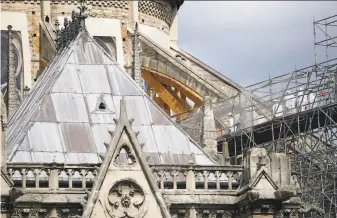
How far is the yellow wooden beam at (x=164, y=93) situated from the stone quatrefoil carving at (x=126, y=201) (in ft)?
99.1

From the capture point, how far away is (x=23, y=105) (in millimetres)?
29484

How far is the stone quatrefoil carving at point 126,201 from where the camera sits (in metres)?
25.1

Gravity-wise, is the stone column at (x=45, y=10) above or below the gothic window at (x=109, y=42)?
above

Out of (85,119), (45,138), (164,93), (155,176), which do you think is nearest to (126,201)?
(155,176)

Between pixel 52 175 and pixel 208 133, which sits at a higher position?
pixel 208 133

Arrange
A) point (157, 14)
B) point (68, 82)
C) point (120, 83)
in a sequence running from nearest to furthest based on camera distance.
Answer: point (68, 82) < point (120, 83) < point (157, 14)

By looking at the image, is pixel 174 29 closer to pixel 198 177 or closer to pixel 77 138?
pixel 77 138

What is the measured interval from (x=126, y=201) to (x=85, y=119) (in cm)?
223

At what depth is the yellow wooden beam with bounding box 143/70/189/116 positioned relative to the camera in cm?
5581

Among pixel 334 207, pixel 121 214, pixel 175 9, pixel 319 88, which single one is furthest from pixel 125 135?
pixel 175 9

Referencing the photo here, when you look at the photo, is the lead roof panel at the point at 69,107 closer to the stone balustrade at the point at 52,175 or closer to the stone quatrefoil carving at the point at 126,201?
the stone balustrade at the point at 52,175

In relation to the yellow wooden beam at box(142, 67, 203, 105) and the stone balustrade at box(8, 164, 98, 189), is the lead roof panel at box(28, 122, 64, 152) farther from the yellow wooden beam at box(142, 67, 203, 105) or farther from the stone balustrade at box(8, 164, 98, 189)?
the yellow wooden beam at box(142, 67, 203, 105)

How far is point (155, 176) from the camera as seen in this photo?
83.6 ft

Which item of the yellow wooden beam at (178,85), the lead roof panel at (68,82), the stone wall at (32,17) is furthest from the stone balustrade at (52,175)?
the yellow wooden beam at (178,85)
